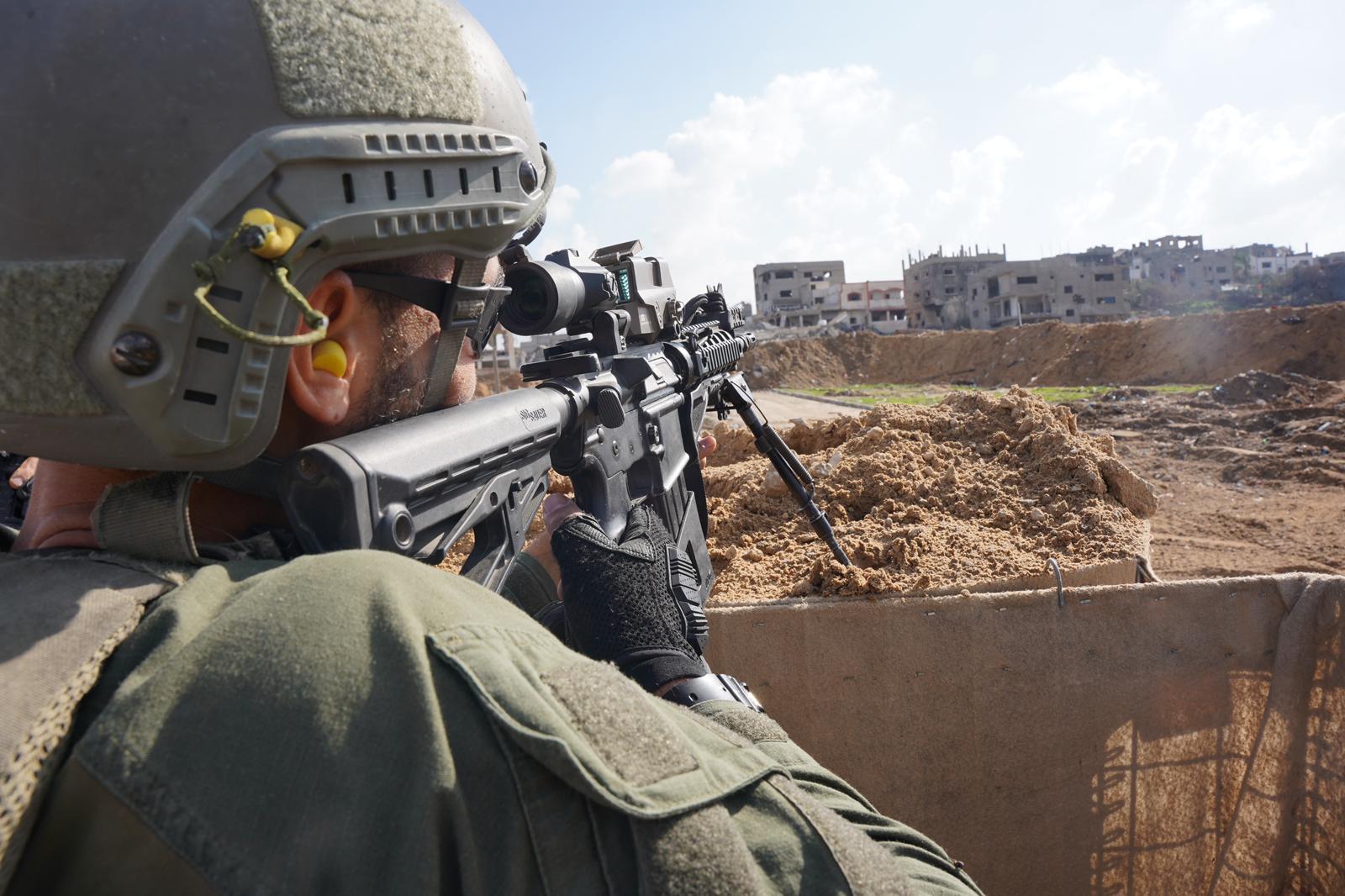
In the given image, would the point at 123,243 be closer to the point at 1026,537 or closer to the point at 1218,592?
the point at 1218,592

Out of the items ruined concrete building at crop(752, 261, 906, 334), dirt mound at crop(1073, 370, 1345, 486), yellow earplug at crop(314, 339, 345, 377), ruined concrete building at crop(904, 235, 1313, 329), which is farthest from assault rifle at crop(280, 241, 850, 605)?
ruined concrete building at crop(752, 261, 906, 334)

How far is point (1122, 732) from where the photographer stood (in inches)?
118

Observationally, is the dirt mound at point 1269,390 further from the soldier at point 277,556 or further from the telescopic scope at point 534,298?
the soldier at point 277,556

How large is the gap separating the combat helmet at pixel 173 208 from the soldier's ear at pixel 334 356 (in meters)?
0.08

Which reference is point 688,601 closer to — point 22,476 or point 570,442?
point 570,442

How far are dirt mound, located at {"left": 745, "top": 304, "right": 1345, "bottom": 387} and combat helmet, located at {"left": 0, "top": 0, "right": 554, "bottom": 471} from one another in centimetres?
2895

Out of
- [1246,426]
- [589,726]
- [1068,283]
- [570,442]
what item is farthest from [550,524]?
[1068,283]

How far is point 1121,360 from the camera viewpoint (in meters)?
29.5

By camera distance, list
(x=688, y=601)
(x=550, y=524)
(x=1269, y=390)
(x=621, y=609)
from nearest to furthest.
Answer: (x=621, y=609) < (x=550, y=524) < (x=688, y=601) < (x=1269, y=390)

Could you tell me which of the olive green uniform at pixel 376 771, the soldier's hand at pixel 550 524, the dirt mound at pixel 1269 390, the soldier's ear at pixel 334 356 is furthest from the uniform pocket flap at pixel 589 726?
the dirt mound at pixel 1269 390

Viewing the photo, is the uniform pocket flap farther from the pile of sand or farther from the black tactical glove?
the pile of sand

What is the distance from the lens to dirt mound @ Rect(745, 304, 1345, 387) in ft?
85.5

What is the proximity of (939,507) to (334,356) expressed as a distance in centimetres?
328

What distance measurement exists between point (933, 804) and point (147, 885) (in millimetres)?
2800
